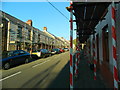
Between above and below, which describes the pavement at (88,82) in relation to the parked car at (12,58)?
below

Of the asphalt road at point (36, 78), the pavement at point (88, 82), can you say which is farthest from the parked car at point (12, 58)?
the pavement at point (88, 82)

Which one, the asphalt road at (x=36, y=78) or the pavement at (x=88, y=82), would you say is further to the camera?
the asphalt road at (x=36, y=78)

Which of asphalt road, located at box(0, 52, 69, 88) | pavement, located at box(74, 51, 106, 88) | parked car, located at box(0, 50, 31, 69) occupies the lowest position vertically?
asphalt road, located at box(0, 52, 69, 88)

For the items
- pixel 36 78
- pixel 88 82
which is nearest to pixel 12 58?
pixel 36 78

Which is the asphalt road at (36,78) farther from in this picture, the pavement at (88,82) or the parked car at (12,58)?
the parked car at (12,58)

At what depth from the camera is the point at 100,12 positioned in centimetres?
501

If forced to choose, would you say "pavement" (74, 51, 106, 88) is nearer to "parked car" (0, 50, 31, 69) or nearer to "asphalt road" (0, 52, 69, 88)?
"asphalt road" (0, 52, 69, 88)

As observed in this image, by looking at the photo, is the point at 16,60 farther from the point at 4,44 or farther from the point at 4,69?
the point at 4,44

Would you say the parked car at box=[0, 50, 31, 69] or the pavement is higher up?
the parked car at box=[0, 50, 31, 69]

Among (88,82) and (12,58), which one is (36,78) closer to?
(88,82)

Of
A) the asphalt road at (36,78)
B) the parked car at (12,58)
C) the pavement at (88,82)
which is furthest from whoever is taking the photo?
the parked car at (12,58)

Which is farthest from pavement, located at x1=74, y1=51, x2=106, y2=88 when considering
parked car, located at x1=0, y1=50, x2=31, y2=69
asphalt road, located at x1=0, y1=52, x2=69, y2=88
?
parked car, located at x1=0, y1=50, x2=31, y2=69

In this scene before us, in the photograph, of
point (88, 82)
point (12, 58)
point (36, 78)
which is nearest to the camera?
point (88, 82)

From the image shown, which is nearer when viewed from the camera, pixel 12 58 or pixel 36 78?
pixel 36 78
